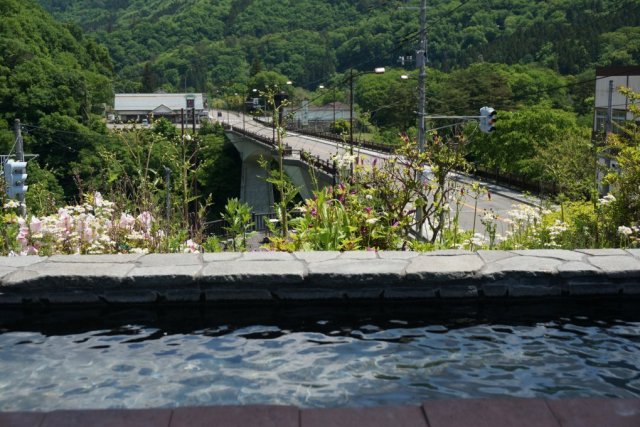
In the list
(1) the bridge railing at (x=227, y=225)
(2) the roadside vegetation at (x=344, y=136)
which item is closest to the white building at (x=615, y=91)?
(2) the roadside vegetation at (x=344, y=136)

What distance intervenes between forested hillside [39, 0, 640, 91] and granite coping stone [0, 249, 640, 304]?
224 feet

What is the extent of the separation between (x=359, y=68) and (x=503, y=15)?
107 ft

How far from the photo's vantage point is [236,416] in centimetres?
294

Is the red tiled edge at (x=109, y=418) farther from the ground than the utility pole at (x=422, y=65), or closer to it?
closer to it

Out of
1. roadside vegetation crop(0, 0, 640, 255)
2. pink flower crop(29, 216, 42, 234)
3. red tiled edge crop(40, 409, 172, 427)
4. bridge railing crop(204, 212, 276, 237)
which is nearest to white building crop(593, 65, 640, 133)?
roadside vegetation crop(0, 0, 640, 255)

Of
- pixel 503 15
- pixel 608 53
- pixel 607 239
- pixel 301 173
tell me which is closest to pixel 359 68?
pixel 503 15

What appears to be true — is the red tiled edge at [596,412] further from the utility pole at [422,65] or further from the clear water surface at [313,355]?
the utility pole at [422,65]

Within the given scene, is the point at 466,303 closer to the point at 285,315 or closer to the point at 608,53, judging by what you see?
the point at 285,315

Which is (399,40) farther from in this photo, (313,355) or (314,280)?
(313,355)

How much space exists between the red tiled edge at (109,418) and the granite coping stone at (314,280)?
176 cm

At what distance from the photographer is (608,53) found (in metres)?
109

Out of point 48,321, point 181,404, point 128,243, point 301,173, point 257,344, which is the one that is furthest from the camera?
point 301,173

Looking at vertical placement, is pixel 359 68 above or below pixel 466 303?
above

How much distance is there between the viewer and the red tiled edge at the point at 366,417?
2.87 m
